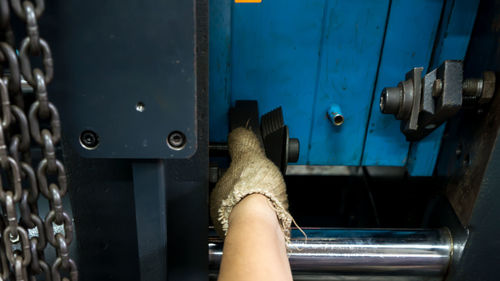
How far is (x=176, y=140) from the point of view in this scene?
0.49 m

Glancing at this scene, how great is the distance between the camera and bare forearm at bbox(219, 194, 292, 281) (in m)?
0.49

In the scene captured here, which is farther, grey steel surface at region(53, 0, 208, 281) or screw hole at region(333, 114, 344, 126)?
screw hole at region(333, 114, 344, 126)

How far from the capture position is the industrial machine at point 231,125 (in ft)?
1.43

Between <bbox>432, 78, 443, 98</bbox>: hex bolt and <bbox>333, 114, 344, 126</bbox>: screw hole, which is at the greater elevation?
<bbox>432, 78, 443, 98</bbox>: hex bolt

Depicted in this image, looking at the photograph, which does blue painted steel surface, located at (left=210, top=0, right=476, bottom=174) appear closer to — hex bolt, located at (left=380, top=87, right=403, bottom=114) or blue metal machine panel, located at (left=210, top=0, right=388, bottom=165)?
blue metal machine panel, located at (left=210, top=0, right=388, bottom=165)

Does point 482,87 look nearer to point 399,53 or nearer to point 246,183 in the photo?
point 399,53

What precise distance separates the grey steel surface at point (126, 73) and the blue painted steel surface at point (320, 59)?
0.60m

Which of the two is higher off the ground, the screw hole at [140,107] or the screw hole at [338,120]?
the screw hole at [140,107]

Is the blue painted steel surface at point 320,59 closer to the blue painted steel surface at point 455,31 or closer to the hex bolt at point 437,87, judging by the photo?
the blue painted steel surface at point 455,31

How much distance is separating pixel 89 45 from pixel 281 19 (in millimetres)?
687

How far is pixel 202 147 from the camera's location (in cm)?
65

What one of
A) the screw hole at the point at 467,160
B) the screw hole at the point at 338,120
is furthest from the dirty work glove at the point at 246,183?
the screw hole at the point at 467,160

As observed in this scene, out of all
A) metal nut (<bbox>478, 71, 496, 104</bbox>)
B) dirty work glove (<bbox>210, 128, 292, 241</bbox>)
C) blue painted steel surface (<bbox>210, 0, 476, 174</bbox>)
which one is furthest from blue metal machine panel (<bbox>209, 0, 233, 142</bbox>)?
metal nut (<bbox>478, 71, 496, 104</bbox>)

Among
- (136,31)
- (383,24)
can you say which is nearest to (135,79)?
(136,31)
